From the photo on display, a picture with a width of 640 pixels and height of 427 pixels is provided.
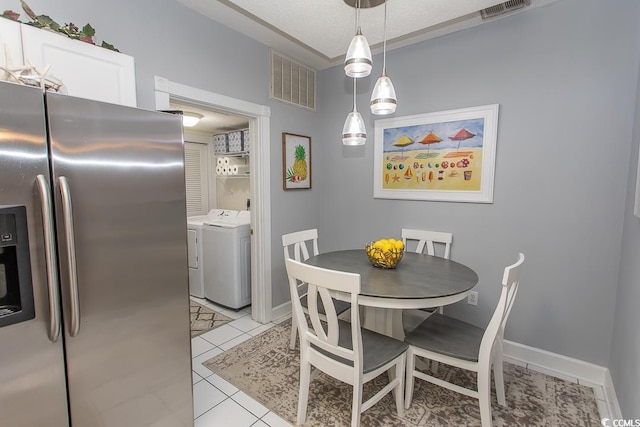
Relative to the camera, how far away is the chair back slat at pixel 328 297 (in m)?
1.46

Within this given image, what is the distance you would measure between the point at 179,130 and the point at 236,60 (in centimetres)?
147

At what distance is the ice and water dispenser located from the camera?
1007mm

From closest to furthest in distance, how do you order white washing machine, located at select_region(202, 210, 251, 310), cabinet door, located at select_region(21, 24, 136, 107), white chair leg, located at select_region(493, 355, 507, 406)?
cabinet door, located at select_region(21, 24, 136, 107) < white chair leg, located at select_region(493, 355, 507, 406) < white washing machine, located at select_region(202, 210, 251, 310)

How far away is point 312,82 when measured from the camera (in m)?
3.38

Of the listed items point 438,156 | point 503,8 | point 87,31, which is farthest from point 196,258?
point 503,8

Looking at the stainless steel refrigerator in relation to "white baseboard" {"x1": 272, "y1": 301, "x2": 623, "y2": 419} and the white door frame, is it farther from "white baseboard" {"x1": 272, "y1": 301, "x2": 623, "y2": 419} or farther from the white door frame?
"white baseboard" {"x1": 272, "y1": 301, "x2": 623, "y2": 419}

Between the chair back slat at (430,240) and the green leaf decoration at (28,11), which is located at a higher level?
the green leaf decoration at (28,11)

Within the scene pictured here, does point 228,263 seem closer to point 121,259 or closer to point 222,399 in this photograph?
point 222,399

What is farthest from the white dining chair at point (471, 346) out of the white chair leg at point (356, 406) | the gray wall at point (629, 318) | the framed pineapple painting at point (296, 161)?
the framed pineapple painting at point (296, 161)

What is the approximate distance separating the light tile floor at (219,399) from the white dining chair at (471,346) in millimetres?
915

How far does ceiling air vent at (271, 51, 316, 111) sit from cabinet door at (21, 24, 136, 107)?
1.42m

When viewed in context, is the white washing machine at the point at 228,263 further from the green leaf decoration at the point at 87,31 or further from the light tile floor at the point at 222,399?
the green leaf decoration at the point at 87,31

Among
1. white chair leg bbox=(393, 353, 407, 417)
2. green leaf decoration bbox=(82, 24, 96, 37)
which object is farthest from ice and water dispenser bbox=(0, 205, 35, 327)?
white chair leg bbox=(393, 353, 407, 417)

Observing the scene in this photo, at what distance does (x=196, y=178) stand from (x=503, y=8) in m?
4.42
